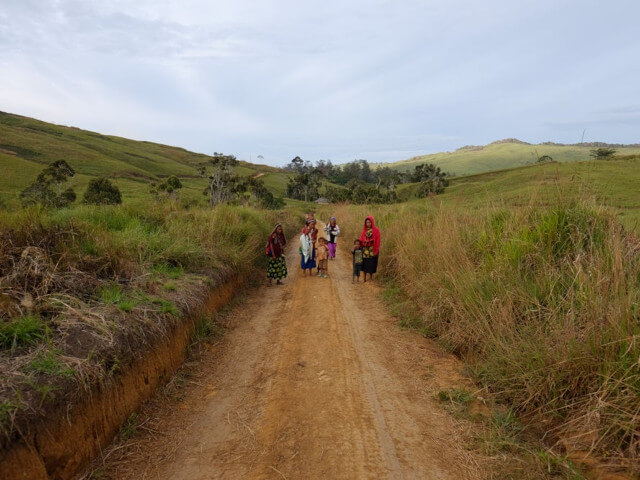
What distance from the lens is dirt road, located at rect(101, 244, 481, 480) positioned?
2967 mm

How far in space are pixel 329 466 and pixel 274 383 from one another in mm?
1494

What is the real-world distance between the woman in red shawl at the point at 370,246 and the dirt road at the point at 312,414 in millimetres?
3204

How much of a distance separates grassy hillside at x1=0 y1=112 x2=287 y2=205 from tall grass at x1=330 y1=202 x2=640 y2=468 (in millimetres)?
30819

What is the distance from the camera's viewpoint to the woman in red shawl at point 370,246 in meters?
9.13

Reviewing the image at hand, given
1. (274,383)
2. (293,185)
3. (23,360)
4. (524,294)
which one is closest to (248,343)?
(274,383)

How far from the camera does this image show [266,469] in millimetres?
2912

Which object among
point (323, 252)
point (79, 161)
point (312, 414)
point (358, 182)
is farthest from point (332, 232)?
point (358, 182)

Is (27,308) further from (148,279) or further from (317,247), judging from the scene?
(317,247)

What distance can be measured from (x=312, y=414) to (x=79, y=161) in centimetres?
7071

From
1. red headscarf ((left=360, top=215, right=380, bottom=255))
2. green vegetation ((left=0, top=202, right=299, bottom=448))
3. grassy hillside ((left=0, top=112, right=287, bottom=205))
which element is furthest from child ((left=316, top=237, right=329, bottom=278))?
grassy hillside ((left=0, top=112, right=287, bottom=205))

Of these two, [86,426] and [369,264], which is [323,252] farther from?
[86,426]

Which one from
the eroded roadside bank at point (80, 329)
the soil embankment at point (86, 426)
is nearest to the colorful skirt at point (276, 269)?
the eroded roadside bank at point (80, 329)

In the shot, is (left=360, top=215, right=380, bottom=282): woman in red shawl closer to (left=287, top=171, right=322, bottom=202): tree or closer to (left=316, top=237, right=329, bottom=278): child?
(left=316, top=237, right=329, bottom=278): child

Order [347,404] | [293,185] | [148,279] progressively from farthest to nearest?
[293,185]
[148,279]
[347,404]
